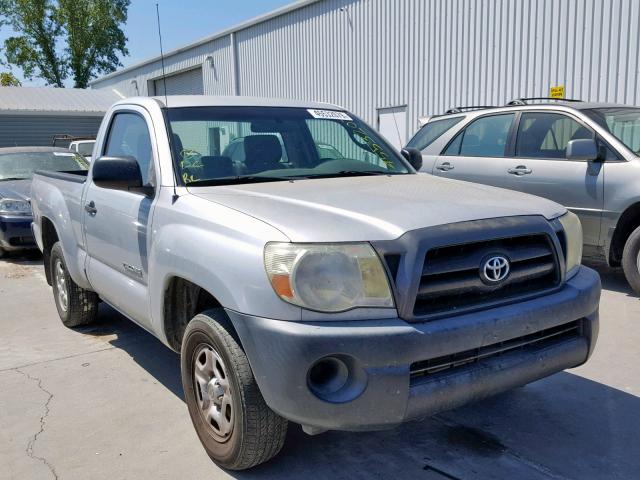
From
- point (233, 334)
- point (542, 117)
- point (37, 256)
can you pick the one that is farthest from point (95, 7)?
point (233, 334)

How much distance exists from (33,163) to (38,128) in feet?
67.9

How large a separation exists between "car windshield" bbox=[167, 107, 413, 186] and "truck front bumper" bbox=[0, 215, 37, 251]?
572cm

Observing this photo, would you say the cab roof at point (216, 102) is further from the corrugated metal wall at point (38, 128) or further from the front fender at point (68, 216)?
the corrugated metal wall at point (38, 128)

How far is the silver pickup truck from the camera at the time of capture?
2.37 metres

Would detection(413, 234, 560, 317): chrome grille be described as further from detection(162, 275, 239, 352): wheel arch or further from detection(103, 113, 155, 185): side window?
detection(103, 113, 155, 185): side window

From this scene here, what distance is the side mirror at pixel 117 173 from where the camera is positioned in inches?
132

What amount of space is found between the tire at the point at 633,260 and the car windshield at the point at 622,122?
91 centimetres

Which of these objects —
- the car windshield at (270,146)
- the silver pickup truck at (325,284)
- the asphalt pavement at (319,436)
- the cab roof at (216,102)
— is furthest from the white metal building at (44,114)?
the silver pickup truck at (325,284)

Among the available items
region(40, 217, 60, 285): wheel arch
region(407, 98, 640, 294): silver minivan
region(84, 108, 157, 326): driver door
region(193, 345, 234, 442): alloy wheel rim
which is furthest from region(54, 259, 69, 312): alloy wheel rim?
region(407, 98, 640, 294): silver minivan

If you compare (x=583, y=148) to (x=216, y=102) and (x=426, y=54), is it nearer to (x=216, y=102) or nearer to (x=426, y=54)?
(x=216, y=102)

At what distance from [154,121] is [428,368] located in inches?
87.7

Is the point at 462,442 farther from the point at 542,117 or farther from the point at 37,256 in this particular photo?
the point at 37,256

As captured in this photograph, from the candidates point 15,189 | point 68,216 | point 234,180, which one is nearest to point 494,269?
point 234,180

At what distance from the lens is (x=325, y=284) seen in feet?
7.82
